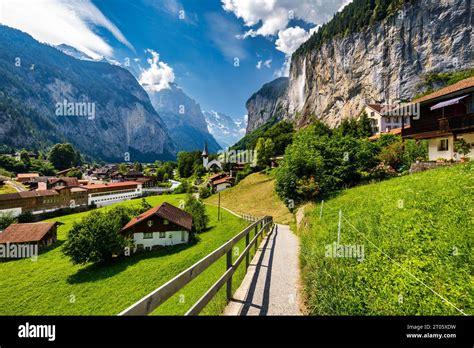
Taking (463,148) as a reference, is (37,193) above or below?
below

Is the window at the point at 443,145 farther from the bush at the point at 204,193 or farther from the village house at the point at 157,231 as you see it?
the bush at the point at 204,193

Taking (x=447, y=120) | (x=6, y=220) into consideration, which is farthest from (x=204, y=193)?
(x=447, y=120)

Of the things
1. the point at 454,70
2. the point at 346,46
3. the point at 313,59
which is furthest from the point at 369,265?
the point at 313,59

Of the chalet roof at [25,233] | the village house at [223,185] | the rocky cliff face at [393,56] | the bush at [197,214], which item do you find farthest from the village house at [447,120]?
the rocky cliff face at [393,56]

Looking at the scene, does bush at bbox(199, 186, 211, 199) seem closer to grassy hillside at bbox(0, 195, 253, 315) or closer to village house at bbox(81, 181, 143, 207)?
village house at bbox(81, 181, 143, 207)

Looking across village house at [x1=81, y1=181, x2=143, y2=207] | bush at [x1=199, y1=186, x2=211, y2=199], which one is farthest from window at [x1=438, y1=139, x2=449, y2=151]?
village house at [x1=81, y1=181, x2=143, y2=207]

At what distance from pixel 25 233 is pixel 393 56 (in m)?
105

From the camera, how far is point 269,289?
5.17m

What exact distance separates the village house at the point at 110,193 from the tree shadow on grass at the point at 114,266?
4294 cm

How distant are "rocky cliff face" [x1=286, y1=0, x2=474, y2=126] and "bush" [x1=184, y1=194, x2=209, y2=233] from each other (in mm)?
72064

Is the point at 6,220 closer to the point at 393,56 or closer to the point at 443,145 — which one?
the point at 443,145
